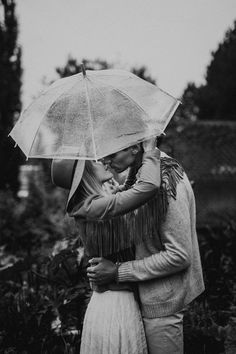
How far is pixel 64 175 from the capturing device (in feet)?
7.18

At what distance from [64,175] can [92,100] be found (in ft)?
1.42

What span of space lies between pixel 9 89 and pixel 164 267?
30.0 ft

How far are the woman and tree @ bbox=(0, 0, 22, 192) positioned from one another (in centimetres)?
795

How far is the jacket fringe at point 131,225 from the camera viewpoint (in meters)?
2.19

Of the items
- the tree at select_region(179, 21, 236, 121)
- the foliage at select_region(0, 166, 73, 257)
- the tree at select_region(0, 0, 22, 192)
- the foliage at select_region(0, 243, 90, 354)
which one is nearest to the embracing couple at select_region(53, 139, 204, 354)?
the foliage at select_region(0, 243, 90, 354)

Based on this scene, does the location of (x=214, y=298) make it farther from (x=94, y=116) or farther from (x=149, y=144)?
(x=94, y=116)

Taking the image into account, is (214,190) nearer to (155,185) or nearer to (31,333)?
(31,333)

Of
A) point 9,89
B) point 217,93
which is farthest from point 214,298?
point 217,93

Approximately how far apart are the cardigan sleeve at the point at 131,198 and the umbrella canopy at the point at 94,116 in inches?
6.7

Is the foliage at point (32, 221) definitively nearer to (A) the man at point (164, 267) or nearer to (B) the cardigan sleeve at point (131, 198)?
(A) the man at point (164, 267)

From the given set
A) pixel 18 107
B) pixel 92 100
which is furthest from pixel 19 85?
pixel 92 100

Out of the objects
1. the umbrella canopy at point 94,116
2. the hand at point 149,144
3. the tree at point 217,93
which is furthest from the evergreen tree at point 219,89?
the hand at point 149,144

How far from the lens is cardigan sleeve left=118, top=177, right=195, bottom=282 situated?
2.19 metres

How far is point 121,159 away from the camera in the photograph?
2217 millimetres
